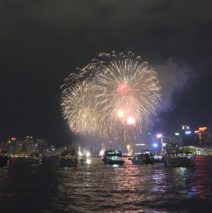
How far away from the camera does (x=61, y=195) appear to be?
54.4m

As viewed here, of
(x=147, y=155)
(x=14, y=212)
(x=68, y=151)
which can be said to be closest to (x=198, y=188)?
(x=14, y=212)

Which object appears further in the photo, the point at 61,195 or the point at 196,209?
the point at 61,195

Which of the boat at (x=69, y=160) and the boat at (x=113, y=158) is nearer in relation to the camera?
the boat at (x=69, y=160)

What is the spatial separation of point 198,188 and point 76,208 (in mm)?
24040

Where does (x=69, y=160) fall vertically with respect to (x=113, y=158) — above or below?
below

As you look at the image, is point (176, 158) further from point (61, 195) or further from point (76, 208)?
point (76, 208)

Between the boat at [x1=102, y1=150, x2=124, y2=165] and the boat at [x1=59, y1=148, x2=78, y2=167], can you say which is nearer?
the boat at [x1=59, y1=148, x2=78, y2=167]

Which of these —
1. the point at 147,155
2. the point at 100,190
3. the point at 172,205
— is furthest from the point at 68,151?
the point at 172,205

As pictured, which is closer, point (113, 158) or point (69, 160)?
point (69, 160)

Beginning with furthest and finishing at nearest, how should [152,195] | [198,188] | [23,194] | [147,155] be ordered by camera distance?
[147,155] < [198,188] < [23,194] < [152,195]

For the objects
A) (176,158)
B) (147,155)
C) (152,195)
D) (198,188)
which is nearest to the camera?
(152,195)

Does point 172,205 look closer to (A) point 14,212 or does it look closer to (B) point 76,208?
(B) point 76,208

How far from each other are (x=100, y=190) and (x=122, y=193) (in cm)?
501

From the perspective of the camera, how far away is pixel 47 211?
40.9 metres
